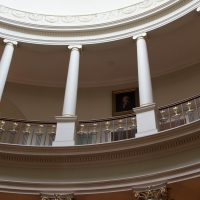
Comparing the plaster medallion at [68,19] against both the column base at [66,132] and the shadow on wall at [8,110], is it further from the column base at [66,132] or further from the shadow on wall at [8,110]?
the column base at [66,132]

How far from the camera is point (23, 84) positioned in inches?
548

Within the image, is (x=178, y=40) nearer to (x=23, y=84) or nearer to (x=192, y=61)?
(x=192, y=61)

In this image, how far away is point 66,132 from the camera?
832 centimetres

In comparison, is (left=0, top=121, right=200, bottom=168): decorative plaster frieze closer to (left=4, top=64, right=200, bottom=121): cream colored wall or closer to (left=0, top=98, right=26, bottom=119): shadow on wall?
(left=4, top=64, right=200, bottom=121): cream colored wall

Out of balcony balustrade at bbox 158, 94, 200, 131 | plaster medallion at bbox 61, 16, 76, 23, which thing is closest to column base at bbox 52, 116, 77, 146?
balcony balustrade at bbox 158, 94, 200, 131

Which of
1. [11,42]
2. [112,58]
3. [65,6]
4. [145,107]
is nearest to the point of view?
[145,107]

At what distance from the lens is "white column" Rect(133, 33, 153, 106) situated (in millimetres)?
8609

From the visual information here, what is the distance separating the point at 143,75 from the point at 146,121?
1.77m

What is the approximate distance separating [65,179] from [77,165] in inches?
16.4

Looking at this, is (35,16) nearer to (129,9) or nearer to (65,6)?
(65,6)

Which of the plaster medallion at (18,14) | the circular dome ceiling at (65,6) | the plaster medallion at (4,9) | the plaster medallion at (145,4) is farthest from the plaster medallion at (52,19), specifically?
the plaster medallion at (145,4)

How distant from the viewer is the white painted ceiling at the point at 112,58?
1134 cm

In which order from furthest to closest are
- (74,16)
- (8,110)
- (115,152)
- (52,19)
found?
(8,110), (74,16), (52,19), (115,152)

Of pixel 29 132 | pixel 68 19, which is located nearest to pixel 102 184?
pixel 29 132
